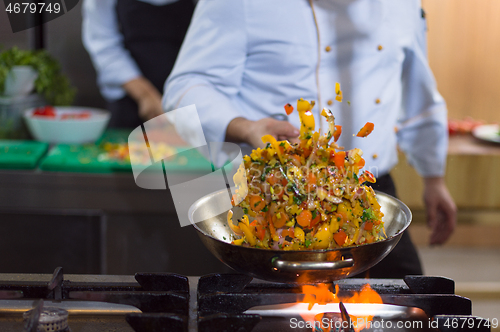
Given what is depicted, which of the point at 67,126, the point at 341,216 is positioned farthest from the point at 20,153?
the point at 341,216

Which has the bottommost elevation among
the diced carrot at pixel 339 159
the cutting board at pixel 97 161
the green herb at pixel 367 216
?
the cutting board at pixel 97 161

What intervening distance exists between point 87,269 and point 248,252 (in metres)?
0.89

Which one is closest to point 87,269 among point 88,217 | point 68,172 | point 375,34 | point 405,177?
point 88,217

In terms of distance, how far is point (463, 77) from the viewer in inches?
80.0

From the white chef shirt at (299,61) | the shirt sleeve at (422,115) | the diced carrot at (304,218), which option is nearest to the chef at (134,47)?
the white chef shirt at (299,61)

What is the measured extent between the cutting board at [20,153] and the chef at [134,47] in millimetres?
253

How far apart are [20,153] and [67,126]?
0.52 ft

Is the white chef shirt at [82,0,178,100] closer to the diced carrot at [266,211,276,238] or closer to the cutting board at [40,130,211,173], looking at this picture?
the cutting board at [40,130,211,173]

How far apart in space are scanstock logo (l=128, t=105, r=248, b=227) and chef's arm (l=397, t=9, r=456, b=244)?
0.51 meters

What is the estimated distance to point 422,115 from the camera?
4.10 feet

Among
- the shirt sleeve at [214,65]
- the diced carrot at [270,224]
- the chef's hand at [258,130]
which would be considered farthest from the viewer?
the shirt sleeve at [214,65]

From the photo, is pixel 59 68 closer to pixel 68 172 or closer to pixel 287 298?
pixel 68 172

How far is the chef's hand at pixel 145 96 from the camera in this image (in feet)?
4.41

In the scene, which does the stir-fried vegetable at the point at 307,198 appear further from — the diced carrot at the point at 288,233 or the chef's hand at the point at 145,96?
the chef's hand at the point at 145,96
